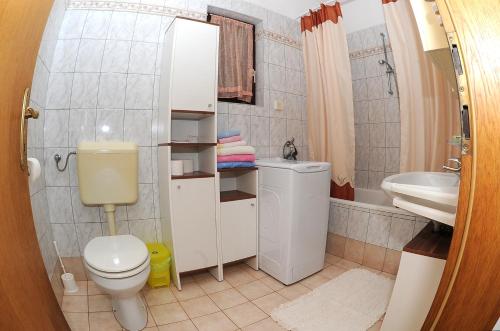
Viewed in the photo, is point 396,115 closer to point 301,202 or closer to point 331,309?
point 301,202

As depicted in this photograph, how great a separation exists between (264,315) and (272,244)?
49 cm

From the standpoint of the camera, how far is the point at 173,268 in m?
1.69

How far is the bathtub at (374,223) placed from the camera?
171 centimetres

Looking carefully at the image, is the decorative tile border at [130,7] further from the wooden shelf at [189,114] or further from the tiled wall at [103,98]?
the wooden shelf at [189,114]

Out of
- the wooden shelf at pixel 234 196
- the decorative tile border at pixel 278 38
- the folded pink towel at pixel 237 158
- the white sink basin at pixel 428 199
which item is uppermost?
the decorative tile border at pixel 278 38

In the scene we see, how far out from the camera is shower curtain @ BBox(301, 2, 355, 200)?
2127 millimetres

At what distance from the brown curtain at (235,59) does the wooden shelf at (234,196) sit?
89cm

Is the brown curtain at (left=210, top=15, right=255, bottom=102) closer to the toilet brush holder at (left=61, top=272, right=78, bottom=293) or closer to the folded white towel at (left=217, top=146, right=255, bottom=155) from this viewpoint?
the folded white towel at (left=217, top=146, right=255, bottom=155)

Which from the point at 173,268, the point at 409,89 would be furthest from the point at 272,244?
the point at 409,89

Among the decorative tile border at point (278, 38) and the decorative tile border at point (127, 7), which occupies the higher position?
the decorative tile border at point (278, 38)

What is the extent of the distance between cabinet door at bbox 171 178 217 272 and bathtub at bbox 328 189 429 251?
1120 millimetres

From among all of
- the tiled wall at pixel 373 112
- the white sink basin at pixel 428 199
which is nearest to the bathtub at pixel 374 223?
the tiled wall at pixel 373 112

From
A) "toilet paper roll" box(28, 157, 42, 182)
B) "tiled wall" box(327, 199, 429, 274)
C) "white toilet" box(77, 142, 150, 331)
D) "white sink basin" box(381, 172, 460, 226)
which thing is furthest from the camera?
"tiled wall" box(327, 199, 429, 274)

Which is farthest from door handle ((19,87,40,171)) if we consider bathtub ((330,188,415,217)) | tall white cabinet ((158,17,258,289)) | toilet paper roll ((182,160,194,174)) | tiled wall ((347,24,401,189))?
tiled wall ((347,24,401,189))
